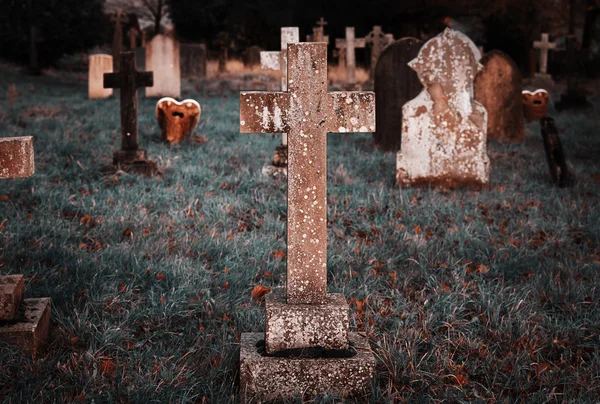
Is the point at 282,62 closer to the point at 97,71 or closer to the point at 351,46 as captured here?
the point at 97,71

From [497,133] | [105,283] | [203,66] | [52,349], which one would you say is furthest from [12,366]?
[203,66]

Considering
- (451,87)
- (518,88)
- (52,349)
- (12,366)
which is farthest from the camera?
(518,88)

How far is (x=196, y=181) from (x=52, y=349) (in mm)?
3830

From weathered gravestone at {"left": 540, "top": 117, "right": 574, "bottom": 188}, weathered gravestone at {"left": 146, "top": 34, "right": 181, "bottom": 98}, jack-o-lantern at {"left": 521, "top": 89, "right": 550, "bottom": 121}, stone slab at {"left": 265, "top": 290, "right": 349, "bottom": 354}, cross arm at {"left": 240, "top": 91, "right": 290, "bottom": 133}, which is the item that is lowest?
stone slab at {"left": 265, "top": 290, "right": 349, "bottom": 354}

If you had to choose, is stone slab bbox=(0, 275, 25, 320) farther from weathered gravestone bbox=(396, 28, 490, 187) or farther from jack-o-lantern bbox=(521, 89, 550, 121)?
jack-o-lantern bbox=(521, 89, 550, 121)

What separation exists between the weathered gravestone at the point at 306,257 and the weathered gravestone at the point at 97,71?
12396mm

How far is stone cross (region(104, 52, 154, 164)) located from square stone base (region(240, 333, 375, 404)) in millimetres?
5007

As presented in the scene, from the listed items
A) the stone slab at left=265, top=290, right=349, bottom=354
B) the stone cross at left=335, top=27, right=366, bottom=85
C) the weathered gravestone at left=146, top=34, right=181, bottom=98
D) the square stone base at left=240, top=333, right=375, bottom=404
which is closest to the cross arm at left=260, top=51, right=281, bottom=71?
the stone slab at left=265, top=290, right=349, bottom=354

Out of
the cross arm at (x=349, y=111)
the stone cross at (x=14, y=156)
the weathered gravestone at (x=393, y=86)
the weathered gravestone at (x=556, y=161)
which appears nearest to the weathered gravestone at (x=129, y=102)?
the weathered gravestone at (x=393, y=86)

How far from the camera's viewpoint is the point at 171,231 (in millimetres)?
4887

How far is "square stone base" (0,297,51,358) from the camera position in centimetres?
288

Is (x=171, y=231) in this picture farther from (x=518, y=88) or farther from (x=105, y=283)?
(x=518, y=88)

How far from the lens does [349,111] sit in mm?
2750

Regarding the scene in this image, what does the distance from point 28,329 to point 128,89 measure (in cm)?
490
